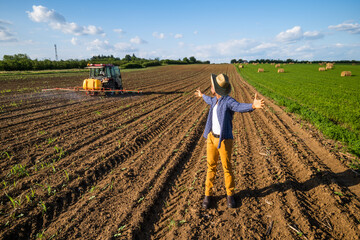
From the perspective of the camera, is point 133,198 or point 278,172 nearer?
point 133,198

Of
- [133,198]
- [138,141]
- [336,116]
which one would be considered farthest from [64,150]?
[336,116]

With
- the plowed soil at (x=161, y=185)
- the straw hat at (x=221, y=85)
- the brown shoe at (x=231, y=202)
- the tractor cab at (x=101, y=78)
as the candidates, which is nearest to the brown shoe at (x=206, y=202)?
the plowed soil at (x=161, y=185)

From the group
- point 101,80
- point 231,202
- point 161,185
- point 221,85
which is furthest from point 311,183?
point 101,80

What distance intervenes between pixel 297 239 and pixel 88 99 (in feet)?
43.4

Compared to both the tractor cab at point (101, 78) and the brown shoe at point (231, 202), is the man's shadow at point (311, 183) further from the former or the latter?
the tractor cab at point (101, 78)

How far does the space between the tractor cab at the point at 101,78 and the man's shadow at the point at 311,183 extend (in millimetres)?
12232

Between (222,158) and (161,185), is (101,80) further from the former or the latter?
(222,158)

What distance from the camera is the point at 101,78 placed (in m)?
13.8

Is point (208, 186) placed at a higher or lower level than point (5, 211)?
higher

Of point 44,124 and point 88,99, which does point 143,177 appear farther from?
point 88,99

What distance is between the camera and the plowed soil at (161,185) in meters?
3.24

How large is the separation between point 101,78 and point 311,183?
43.7 ft

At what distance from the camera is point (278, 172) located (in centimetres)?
478

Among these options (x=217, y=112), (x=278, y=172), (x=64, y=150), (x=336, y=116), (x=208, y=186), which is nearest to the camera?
(x=217, y=112)
